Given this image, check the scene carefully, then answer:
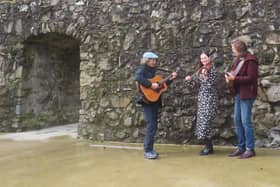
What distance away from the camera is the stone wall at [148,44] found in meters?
5.04

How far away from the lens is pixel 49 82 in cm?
742

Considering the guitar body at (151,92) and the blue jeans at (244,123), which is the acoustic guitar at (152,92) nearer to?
the guitar body at (151,92)

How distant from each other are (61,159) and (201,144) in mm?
1914

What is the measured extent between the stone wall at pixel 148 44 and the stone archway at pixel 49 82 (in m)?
0.29

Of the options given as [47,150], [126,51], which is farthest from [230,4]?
[47,150]

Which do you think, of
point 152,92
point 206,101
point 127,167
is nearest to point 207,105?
point 206,101

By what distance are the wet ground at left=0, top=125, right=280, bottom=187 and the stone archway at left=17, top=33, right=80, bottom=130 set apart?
1612mm

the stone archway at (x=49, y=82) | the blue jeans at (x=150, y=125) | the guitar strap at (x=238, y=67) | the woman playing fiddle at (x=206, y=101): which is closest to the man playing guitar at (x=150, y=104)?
the blue jeans at (x=150, y=125)

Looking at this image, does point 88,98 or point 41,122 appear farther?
point 41,122

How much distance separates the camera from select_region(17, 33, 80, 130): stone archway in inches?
269

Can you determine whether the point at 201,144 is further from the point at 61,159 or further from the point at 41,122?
the point at 41,122

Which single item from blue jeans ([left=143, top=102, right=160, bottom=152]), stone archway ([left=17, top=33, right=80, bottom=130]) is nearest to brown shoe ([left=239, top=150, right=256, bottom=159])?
blue jeans ([left=143, top=102, right=160, bottom=152])

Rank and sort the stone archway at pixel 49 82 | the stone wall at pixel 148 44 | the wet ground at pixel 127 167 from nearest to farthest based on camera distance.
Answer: the wet ground at pixel 127 167 < the stone wall at pixel 148 44 < the stone archway at pixel 49 82

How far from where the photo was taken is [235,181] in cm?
343
